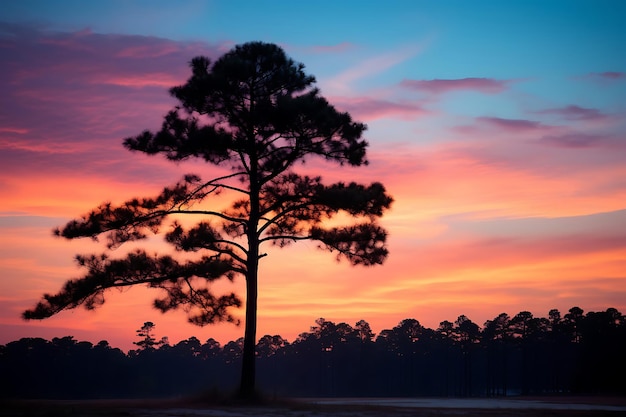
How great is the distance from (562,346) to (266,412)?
101193 millimetres

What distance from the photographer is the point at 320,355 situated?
140 metres

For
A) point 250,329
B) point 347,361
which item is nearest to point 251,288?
point 250,329

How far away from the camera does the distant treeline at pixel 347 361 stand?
110312mm

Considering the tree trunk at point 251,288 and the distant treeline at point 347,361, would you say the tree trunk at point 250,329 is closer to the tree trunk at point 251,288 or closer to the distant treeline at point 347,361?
the tree trunk at point 251,288

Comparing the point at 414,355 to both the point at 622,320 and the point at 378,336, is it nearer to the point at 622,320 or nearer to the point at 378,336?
the point at 378,336

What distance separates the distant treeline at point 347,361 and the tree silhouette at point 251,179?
7390cm

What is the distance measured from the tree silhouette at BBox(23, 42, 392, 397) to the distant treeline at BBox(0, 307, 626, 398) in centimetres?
7390

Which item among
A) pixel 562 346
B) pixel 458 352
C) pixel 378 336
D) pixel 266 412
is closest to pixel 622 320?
pixel 562 346

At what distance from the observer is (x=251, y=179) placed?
25875mm

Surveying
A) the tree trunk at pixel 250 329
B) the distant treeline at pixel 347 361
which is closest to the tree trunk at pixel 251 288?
the tree trunk at pixel 250 329

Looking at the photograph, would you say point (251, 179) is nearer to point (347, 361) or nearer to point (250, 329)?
point (250, 329)

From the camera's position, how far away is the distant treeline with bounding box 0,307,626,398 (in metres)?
110

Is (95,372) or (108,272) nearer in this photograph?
(108,272)

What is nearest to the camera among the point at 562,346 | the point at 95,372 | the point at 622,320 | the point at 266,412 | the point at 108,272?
the point at 266,412
